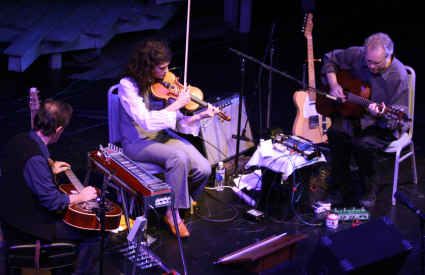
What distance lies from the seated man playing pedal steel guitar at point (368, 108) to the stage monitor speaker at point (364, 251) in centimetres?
138

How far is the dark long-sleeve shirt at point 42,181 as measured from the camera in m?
2.97

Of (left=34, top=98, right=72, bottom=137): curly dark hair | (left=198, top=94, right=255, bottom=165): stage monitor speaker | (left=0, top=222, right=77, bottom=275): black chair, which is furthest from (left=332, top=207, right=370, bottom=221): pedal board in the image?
(left=34, top=98, right=72, bottom=137): curly dark hair

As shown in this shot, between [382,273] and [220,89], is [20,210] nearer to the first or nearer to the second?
[382,273]

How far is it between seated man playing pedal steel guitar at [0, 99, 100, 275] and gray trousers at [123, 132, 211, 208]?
1.01m

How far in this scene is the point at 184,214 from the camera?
4.41 m

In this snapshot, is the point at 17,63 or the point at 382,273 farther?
the point at 17,63

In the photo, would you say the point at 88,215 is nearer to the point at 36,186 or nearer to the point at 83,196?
the point at 83,196

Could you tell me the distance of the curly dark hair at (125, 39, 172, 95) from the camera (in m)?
4.03

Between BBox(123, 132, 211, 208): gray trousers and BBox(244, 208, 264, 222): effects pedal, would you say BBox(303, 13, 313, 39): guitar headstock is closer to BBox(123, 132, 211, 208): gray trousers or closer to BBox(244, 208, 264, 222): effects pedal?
BBox(123, 132, 211, 208): gray trousers

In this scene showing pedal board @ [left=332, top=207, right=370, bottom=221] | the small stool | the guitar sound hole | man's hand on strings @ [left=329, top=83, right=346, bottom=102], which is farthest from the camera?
man's hand on strings @ [left=329, top=83, right=346, bottom=102]

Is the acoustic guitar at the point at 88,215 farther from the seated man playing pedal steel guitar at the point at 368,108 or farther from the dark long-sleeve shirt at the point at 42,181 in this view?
the seated man playing pedal steel guitar at the point at 368,108

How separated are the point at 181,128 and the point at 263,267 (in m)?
1.49

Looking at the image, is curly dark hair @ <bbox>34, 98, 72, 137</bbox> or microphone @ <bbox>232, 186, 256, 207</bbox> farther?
microphone @ <bbox>232, 186, 256, 207</bbox>

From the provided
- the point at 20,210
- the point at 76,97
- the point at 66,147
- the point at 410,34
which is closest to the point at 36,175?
the point at 20,210
